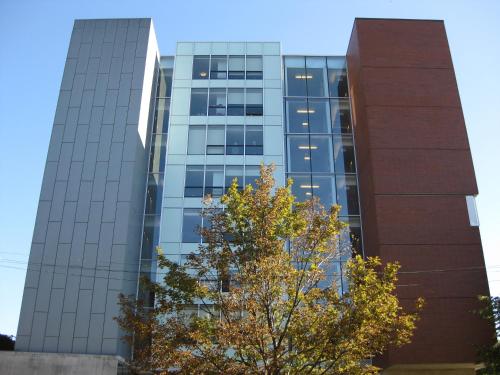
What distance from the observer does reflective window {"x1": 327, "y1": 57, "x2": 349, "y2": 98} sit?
3791 centimetres

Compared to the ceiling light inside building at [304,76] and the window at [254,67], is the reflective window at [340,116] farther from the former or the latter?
the window at [254,67]

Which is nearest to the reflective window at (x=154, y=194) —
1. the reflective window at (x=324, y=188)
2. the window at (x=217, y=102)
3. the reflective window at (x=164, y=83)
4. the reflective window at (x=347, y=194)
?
the window at (x=217, y=102)

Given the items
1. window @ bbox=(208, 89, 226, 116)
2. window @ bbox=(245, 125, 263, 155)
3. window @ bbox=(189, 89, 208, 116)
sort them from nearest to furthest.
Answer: window @ bbox=(245, 125, 263, 155) < window @ bbox=(189, 89, 208, 116) < window @ bbox=(208, 89, 226, 116)

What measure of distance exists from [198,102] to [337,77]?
9884 millimetres

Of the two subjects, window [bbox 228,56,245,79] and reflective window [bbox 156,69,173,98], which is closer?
window [bbox 228,56,245,79]

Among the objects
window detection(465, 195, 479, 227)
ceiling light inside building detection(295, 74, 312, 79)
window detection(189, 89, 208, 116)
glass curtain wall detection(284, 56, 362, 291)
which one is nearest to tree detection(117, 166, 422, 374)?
window detection(465, 195, 479, 227)

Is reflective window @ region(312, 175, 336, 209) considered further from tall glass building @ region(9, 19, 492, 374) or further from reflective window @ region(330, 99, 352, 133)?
reflective window @ region(330, 99, 352, 133)

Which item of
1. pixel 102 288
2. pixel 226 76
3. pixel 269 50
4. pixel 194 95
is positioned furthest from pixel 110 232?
pixel 269 50

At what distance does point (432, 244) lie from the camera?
28.9 meters

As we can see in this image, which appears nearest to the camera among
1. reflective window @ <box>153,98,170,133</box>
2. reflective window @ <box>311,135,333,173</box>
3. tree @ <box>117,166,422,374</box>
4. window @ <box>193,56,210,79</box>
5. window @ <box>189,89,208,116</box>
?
tree @ <box>117,166,422,374</box>

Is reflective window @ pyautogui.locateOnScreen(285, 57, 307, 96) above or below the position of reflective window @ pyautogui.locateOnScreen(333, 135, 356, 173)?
above

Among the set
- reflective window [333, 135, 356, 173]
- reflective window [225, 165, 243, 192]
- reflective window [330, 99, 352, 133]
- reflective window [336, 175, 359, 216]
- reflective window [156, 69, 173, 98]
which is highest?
reflective window [156, 69, 173, 98]

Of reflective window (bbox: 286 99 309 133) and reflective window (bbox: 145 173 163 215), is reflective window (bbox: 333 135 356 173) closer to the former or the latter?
reflective window (bbox: 286 99 309 133)

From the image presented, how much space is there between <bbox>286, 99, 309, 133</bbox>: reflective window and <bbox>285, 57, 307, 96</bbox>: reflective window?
2.62 ft
